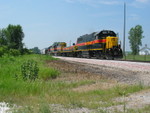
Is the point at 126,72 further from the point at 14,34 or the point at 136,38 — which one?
the point at 14,34

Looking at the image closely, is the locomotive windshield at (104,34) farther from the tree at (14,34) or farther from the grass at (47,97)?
the tree at (14,34)

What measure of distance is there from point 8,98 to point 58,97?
4.37 feet

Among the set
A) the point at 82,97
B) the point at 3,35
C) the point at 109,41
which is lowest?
the point at 82,97

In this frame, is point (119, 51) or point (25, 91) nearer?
point (25, 91)

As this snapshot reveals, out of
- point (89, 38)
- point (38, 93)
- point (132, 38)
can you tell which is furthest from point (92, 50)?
point (132, 38)

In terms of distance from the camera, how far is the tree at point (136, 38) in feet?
275

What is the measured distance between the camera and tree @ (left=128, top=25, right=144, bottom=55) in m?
83.8

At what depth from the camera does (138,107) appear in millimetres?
5453

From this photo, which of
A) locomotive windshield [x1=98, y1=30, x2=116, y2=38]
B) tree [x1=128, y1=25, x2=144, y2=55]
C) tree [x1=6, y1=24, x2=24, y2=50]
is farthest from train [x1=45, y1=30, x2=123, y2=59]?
tree [x1=6, y1=24, x2=24, y2=50]

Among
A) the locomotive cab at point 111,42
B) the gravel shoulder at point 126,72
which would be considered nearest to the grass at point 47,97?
the gravel shoulder at point 126,72

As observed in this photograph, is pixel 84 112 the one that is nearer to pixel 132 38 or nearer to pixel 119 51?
pixel 119 51

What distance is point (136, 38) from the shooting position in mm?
84188

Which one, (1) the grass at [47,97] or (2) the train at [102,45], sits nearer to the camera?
(1) the grass at [47,97]

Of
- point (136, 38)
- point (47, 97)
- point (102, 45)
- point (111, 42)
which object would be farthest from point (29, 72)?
point (136, 38)
